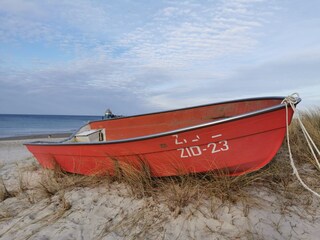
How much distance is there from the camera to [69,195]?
3.76m

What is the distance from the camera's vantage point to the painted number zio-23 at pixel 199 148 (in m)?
3.27

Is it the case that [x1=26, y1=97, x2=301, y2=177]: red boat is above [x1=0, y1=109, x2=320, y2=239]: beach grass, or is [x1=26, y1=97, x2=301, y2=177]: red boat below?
above

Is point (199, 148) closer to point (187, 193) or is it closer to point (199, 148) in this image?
point (199, 148)

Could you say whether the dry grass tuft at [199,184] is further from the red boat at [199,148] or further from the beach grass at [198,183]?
the red boat at [199,148]

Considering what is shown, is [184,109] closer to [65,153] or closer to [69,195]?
[65,153]

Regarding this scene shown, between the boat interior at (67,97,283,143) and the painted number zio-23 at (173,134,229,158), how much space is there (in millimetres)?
1333

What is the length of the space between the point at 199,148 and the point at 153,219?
1003 millimetres

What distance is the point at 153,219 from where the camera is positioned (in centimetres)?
302

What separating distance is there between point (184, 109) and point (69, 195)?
2.89m

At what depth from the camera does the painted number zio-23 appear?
3.27 metres

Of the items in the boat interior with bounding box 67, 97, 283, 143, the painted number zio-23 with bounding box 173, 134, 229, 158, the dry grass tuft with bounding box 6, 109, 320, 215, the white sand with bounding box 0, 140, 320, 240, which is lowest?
the white sand with bounding box 0, 140, 320, 240

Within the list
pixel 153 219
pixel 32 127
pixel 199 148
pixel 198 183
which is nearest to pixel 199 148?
pixel 199 148

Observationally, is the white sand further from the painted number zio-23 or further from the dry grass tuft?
the painted number zio-23

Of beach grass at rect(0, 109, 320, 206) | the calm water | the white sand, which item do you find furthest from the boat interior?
the calm water
